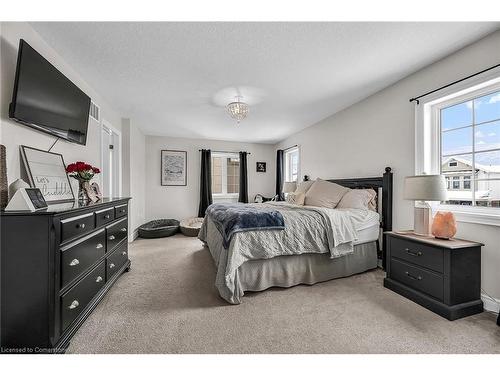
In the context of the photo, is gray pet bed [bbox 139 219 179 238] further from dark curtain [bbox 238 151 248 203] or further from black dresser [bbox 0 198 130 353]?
black dresser [bbox 0 198 130 353]

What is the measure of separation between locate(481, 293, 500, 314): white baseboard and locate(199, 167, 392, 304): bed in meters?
0.98

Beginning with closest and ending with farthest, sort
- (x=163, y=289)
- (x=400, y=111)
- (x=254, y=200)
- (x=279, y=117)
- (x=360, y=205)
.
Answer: (x=163, y=289) < (x=400, y=111) < (x=360, y=205) < (x=279, y=117) < (x=254, y=200)

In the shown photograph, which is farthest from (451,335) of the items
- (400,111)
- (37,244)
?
(37,244)

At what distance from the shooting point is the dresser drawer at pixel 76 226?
4.65 feet

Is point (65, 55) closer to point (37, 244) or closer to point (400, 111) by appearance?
point (37, 244)

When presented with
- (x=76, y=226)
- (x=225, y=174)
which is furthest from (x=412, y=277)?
(x=225, y=174)

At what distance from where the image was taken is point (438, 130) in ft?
7.82

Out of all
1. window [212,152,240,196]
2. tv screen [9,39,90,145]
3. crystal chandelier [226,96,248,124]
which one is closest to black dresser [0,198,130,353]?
tv screen [9,39,90,145]

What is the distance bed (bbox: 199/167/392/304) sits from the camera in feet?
6.93

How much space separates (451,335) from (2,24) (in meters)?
3.89

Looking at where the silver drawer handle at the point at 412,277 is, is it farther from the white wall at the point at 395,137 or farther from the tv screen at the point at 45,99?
the tv screen at the point at 45,99

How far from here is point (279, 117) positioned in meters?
4.06

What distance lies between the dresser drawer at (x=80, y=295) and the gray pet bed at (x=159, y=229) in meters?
2.64

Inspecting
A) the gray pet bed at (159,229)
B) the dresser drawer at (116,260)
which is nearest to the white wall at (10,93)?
the dresser drawer at (116,260)
